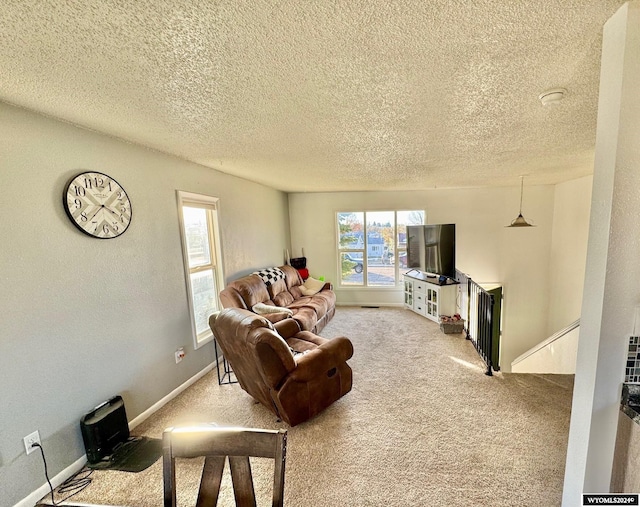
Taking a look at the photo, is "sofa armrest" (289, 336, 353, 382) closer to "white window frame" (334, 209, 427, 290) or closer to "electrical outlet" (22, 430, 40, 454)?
"electrical outlet" (22, 430, 40, 454)

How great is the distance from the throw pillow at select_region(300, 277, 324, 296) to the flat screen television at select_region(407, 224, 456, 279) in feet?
5.97

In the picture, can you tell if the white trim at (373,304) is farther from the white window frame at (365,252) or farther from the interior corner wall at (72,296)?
the interior corner wall at (72,296)

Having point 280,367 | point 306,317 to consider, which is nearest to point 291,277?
point 306,317

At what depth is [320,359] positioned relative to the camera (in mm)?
2273

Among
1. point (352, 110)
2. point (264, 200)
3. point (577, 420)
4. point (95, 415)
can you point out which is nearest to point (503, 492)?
point (577, 420)

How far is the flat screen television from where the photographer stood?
180 inches

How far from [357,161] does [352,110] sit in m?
1.34

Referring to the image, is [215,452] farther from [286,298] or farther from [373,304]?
[373,304]

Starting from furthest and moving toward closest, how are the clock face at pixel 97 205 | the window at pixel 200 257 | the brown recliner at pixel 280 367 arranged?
the window at pixel 200 257
the brown recliner at pixel 280 367
the clock face at pixel 97 205

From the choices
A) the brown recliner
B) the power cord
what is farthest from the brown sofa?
the power cord

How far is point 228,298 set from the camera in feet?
10.9

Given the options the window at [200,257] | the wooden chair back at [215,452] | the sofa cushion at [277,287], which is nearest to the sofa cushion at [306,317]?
the sofa cushion at [277,287]

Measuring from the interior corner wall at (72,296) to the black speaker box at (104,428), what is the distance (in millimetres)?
74

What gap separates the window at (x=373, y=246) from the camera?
5602 millimetres
